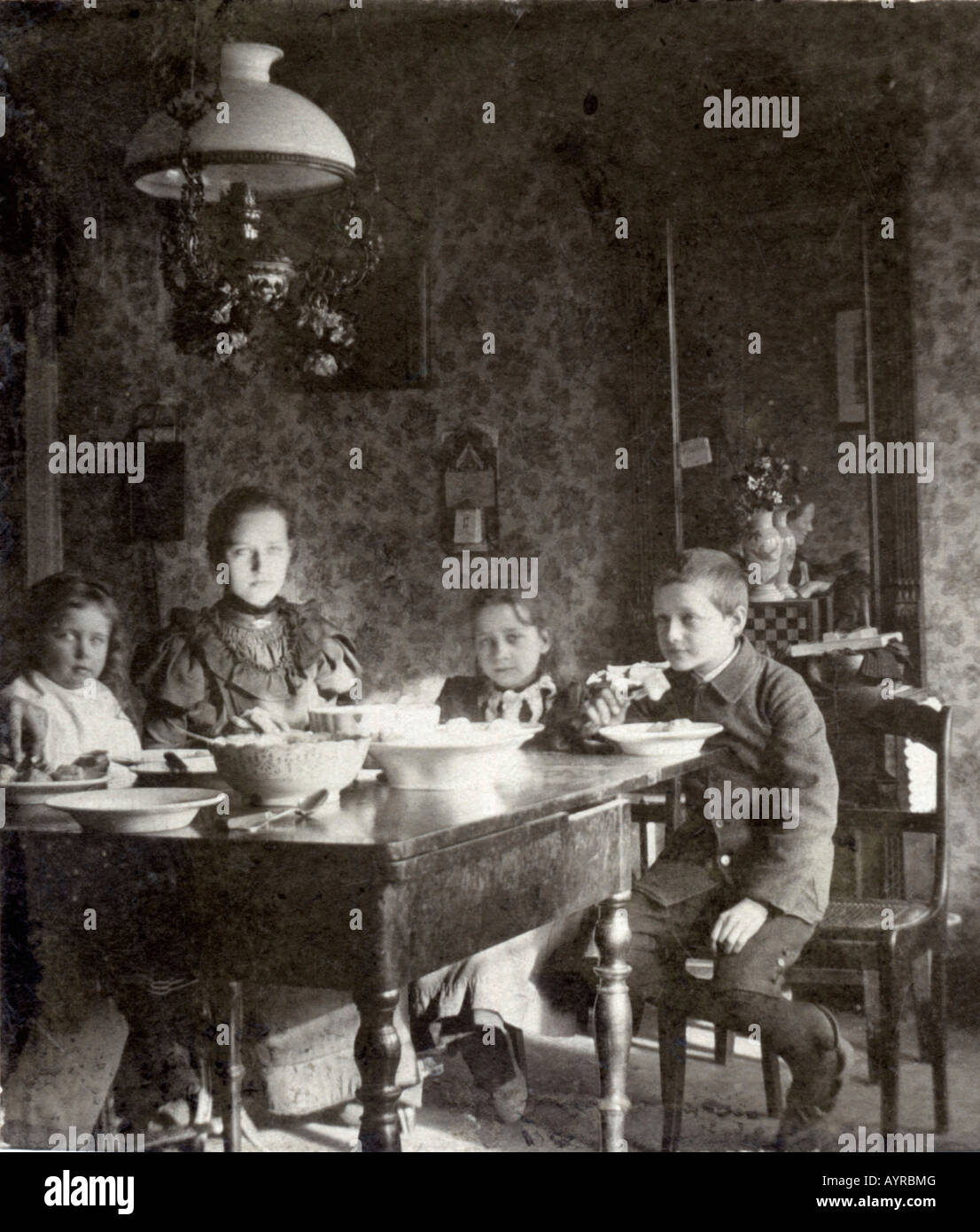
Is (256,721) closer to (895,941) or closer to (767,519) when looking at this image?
(767,519)

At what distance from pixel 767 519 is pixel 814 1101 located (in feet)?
5.15

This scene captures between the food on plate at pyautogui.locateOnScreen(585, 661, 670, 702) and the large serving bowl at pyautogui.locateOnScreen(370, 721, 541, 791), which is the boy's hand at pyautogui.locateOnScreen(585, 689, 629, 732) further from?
the large serving bowl at pyautogui.locateOnScreen(370, 721, 541, 791)

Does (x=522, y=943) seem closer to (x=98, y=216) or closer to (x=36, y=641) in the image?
(x=36, y=641)

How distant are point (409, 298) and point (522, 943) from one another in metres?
1.82

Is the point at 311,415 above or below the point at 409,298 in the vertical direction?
below

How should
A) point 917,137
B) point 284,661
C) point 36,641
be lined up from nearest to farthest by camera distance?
1. point 36,641
2. point 917,137
3. point 284,661

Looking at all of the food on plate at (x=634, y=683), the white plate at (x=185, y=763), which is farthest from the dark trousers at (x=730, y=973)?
the white plate at (x=185, y=763)

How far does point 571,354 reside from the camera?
12.2 ft

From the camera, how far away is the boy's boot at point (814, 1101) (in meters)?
2.32

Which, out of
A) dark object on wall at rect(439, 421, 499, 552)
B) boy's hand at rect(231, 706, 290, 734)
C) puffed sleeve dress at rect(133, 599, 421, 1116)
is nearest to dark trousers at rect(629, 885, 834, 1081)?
puffed sleeve dress at rect(133, 599, 421, 1116)

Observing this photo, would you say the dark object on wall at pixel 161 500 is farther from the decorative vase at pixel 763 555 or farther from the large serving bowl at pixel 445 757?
the large serving bowl at pixel 445 757
